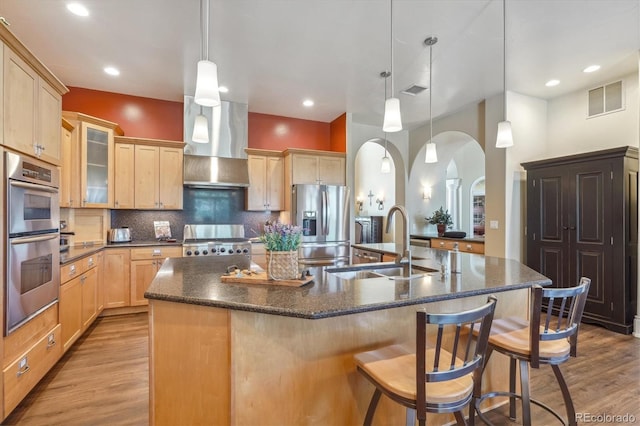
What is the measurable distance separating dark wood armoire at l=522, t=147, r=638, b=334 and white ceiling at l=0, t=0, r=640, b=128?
3.78 feet

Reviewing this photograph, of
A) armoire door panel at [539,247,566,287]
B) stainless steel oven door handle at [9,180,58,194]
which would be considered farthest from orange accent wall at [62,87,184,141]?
armoire door panel at [539,247,566,287]

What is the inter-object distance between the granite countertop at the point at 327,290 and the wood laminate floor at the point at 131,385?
915 millimetres

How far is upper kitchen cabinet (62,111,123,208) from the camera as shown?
379cm

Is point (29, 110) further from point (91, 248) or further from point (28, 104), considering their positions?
point (91, 248)

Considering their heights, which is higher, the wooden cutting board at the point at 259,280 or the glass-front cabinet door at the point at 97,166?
the glass-front cabinet door at the point at 97,166

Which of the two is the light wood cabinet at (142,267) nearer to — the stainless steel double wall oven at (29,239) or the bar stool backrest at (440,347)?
the stainless steel double wall oven at (29,239)

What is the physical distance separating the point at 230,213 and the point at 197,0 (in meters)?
3.12

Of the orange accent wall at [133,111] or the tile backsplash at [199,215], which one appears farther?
the tile backsplash at [199,215]

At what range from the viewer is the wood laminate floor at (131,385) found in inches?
81.8

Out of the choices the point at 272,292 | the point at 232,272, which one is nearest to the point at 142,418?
the point at 232,272

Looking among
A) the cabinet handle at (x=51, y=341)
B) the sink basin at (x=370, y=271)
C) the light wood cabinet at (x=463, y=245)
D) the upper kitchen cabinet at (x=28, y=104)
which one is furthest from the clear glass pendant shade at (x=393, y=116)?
the light wood cabinet at (x=463, y=245)

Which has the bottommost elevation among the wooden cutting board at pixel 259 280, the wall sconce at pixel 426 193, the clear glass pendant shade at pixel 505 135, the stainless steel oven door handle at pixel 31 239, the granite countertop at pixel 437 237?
the granite countertop at pixel 437 237

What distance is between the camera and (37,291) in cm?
229

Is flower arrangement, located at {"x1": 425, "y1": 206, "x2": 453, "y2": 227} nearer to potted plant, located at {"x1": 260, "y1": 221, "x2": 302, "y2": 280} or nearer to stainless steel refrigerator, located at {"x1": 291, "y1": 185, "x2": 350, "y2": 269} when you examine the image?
stainless steel refrigerator, located at {"x1": 291, "y1": 185, "x2": 350, "y2": 269}
